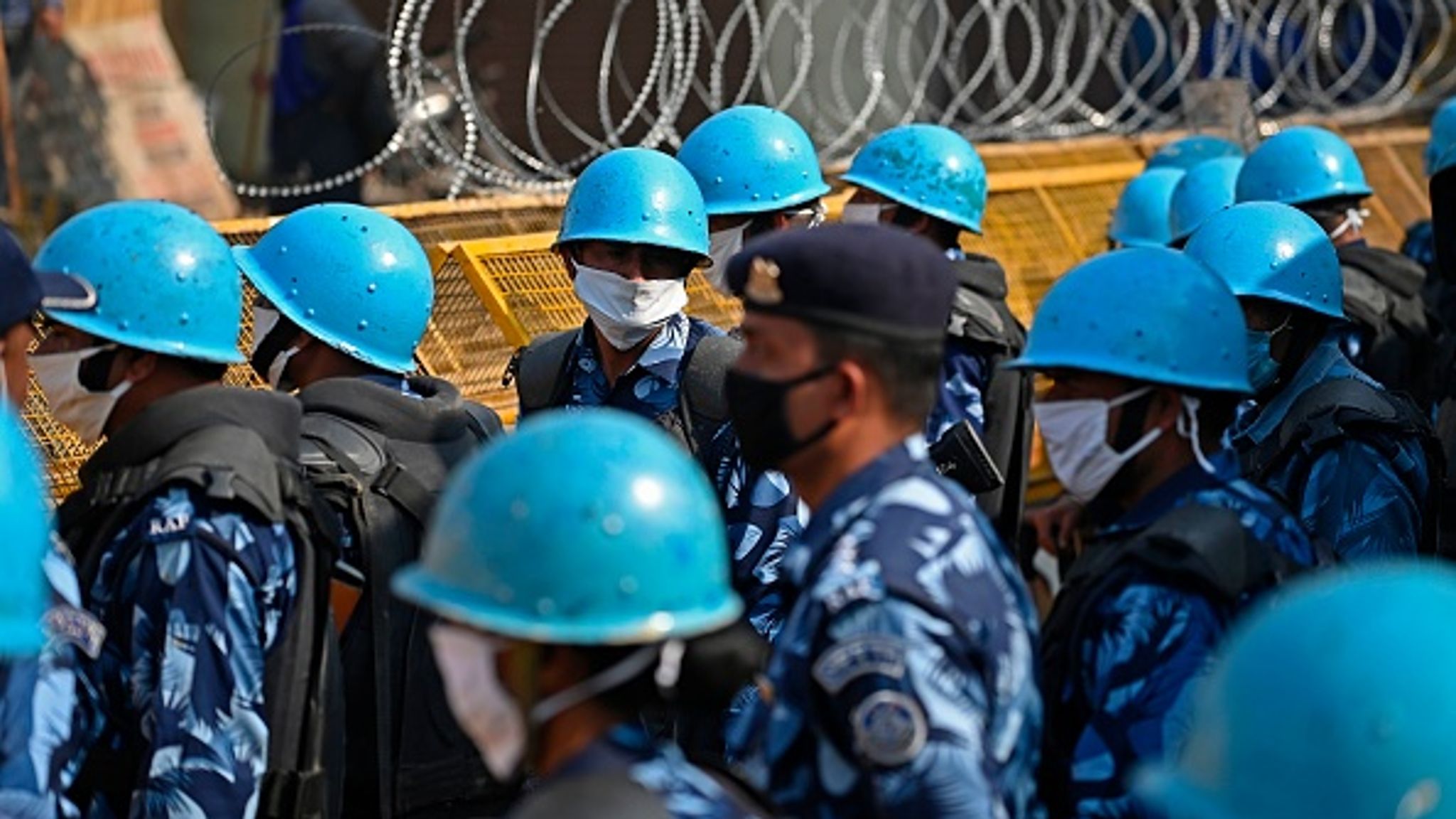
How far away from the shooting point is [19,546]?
286 cm

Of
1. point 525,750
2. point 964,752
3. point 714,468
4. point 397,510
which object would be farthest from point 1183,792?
point 714,468

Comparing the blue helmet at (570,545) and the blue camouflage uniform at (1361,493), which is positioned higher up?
the blue helmet at (570,545)

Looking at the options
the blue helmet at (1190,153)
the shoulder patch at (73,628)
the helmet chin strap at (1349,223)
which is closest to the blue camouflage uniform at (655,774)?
the shoulder patch at (73,628)

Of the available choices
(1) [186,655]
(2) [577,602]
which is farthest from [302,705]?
(2) [577,602]

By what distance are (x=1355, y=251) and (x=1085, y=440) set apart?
4.55m

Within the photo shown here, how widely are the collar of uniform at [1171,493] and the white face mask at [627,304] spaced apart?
6.03ft

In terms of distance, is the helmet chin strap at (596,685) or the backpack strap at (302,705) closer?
the helmet chin strap at (596,685)

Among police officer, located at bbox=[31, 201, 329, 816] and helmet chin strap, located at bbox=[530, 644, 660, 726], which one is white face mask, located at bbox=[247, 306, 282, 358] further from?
helmet chin strap, located at bbox=[530, 644, 660, 726]

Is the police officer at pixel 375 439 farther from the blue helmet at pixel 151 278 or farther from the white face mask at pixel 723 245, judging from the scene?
the white face mask at pixel 723 245

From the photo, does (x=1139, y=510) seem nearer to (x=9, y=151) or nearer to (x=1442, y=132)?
(x=1442, y=132)

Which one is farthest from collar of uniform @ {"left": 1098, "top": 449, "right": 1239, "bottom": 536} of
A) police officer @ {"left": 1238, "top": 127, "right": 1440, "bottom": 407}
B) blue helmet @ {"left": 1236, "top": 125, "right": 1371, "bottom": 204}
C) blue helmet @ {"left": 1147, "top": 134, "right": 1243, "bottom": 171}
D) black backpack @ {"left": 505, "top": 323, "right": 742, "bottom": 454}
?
blue helmet @ {"left": 1147, "top": 134, "right": 1243, "bottom": 171}

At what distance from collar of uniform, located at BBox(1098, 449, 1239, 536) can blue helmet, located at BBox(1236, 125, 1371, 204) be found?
4062 mm

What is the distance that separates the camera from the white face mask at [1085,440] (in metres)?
3.85

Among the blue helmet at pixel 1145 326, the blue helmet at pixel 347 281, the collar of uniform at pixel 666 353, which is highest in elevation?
the blue helmet at pixel 1145 326
